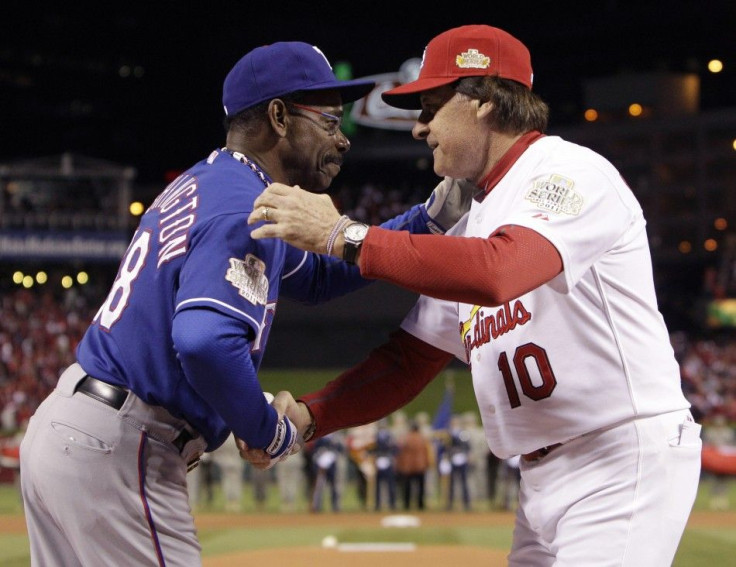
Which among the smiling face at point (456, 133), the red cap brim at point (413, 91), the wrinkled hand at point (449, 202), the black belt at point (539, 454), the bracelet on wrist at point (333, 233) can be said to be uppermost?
the red cap brim at point (413, 91)

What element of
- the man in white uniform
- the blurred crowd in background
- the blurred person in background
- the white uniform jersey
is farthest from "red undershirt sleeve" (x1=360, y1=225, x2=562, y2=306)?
the blurred person in background

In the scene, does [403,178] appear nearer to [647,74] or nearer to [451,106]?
[647,74]

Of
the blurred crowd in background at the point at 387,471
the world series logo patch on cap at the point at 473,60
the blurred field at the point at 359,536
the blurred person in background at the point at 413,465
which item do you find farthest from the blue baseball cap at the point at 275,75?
the blurred person in background at the point at 413,465

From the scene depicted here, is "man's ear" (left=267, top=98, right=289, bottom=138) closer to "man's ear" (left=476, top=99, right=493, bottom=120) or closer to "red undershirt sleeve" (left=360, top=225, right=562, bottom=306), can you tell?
"man's ear" (left=476, top=99, right=493, bottom=120)

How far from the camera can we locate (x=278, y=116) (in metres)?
2.89

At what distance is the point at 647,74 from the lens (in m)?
30.1

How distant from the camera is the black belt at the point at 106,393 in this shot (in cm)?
260

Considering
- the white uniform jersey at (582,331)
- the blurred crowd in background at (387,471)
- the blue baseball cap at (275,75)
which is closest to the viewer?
the white uniform jersey at (582,331)

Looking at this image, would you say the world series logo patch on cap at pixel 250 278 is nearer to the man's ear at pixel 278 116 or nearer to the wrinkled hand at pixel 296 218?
the wrinkled hand at pixel 296 218

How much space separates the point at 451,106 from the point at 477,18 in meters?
31.4

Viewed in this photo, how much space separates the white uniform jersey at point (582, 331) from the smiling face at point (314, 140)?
633 mm

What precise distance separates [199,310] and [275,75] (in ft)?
2.75

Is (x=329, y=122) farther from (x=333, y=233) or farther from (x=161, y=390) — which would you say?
(x=161, y=390)

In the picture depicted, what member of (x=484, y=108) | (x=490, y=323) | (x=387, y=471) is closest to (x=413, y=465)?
(x=387, y=471)
